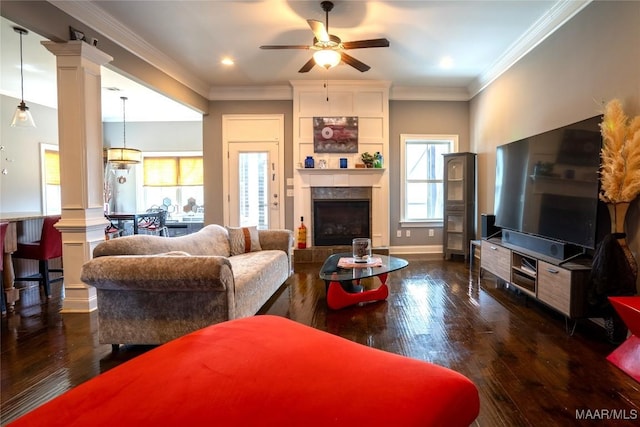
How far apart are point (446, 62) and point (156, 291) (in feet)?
14.9

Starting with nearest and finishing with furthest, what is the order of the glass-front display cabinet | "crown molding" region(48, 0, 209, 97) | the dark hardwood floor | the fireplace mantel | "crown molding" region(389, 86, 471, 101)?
the dark hardwood floor < "crown molding" region(48, 0, 209, 97) < the glass-front display cabinet < the fireplace mantel < "crown molding" region(389, 86, 471, 101)

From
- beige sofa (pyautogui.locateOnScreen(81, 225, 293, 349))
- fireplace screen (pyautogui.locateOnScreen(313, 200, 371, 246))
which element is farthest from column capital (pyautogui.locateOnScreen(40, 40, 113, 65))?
fireplace screen (pyautogui.locateOnScreen(313, 200, 371, 246))

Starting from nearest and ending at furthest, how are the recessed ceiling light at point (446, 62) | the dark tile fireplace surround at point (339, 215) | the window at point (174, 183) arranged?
the recessed ceiling light at point (446, 62) < the dark tile fireplace surround at point (339, 215) < the window at point (174, 183)

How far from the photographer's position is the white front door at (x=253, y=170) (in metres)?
5.54

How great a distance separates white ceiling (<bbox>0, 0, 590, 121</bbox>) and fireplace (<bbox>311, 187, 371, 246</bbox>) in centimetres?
182

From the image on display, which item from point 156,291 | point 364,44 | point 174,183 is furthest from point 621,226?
point 174,183

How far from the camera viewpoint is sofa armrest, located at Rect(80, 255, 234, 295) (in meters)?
1.97

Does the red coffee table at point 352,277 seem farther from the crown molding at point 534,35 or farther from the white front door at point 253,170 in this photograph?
the crown molding at point 534,35

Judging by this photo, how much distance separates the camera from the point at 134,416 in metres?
0.73

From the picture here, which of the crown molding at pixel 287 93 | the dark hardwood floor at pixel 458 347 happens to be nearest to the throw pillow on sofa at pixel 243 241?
the dark hardwood floor at pixel 458 347

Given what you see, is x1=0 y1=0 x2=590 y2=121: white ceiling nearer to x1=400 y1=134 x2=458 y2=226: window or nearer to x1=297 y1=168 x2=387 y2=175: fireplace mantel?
x1=400 y1=134 x2=458 y2=226: window

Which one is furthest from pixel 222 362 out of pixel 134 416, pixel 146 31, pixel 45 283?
pixel 146 31

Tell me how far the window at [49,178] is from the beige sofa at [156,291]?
5231 mm

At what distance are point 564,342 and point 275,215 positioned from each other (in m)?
4.24
